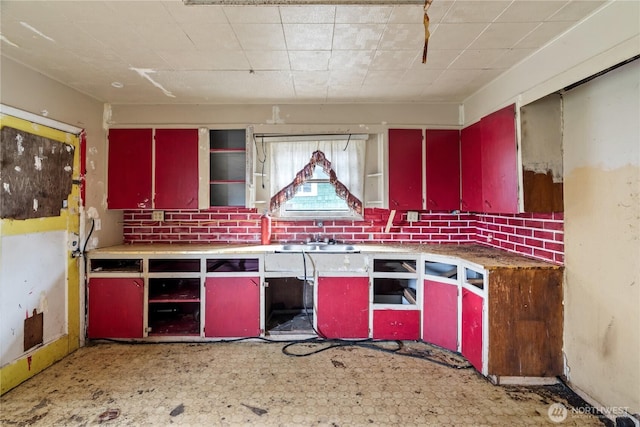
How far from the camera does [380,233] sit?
3570 mm

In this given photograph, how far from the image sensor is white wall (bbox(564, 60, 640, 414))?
5.83 feet

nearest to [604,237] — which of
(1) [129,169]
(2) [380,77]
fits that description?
(2) [380,77]

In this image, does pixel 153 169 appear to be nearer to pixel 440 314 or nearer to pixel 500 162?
pixel 440 314

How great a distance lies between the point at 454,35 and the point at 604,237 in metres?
1.70

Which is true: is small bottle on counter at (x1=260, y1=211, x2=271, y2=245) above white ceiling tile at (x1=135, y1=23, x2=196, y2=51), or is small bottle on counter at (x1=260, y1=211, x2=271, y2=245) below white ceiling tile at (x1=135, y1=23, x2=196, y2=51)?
below

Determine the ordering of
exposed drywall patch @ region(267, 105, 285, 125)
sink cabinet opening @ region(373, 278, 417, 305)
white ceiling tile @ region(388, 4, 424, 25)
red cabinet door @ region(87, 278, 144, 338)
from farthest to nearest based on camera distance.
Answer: exposed drywall patch @ region(267, 105, 285, 125) < sink cabinet opening @ region(373, 278, 417, 305) < red cabinet door @ region(87, 278, 144, 338) < white ceiling tile @ region(388, 4, 424, 25)

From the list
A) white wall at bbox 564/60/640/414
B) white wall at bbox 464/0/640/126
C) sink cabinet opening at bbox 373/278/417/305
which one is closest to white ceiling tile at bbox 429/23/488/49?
white wall at bbox 464/0/640/126

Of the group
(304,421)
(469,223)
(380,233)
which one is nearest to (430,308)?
(380,233)

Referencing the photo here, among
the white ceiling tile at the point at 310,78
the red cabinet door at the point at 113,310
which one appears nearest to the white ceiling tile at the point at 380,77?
the white ceiling tile at the point at 310,78

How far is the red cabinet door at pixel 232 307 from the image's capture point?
2.95 meters

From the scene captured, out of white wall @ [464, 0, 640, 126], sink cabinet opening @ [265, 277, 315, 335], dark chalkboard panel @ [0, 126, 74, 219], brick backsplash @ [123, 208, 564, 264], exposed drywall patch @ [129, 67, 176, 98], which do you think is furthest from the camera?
brick backsplash @ [123, 208, 564, 264]

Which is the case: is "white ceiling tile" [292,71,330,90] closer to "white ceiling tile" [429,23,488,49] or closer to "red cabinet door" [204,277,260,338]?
"white ceiling tile" [429,23,488,49]

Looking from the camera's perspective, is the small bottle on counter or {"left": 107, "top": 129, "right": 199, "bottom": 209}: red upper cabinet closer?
{"left": 107, "top": 129, "right": 199, "bottom": 209}: red upper cabinet

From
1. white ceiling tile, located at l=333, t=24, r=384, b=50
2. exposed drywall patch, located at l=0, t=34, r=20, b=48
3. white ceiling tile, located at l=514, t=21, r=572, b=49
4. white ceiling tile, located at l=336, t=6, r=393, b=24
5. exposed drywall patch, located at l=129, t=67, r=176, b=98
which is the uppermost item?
exposed drywall patch, located at l=129, t=67, r=176, b=98
